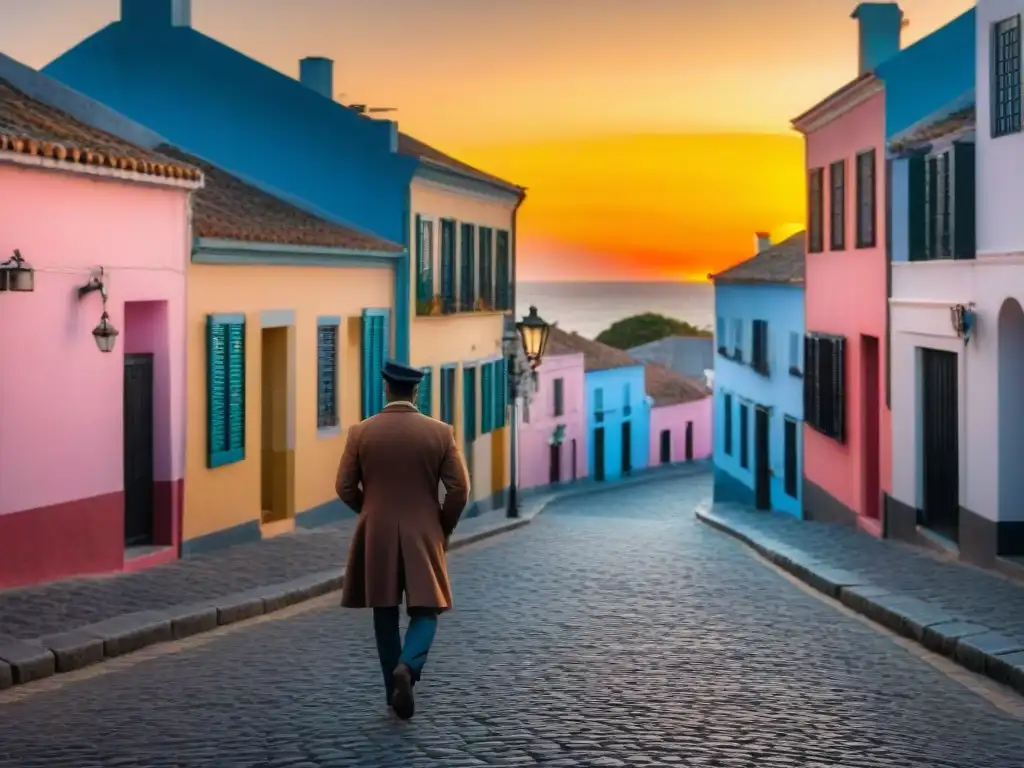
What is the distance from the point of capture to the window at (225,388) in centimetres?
1836

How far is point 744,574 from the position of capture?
17.6 m

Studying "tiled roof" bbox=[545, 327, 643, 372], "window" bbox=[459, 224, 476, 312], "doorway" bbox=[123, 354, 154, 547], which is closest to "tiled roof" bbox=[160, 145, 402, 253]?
"doorway" bbox=[123, 354, 154, 547]

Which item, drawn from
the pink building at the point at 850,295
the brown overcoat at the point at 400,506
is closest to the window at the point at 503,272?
the pink building at the point at 850,295

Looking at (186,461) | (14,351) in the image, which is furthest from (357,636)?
(186,461)

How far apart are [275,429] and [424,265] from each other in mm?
8070

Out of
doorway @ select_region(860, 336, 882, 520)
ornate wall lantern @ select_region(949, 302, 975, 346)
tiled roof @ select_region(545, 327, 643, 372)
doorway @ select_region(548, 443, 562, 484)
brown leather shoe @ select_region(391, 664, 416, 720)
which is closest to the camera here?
brown leather shoe @ select_region(391, 664, 416, 720)

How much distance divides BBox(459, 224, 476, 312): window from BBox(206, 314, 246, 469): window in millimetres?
13191

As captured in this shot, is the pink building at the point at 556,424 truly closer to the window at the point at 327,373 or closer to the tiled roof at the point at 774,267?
the tiled roof at the point at 774,267

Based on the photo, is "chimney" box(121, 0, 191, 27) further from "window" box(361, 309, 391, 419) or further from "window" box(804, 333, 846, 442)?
"window" box(804, 333, 846, 442)

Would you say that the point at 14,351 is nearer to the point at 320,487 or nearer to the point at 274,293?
the point at 274,293

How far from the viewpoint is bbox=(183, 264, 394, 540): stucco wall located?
18.1 m

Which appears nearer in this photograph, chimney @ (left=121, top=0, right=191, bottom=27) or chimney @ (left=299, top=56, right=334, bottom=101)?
chimney @ (left=121, top=0, right=191, bottom=27)

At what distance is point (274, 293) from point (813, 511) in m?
12.3

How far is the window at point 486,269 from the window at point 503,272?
1.54 feet
